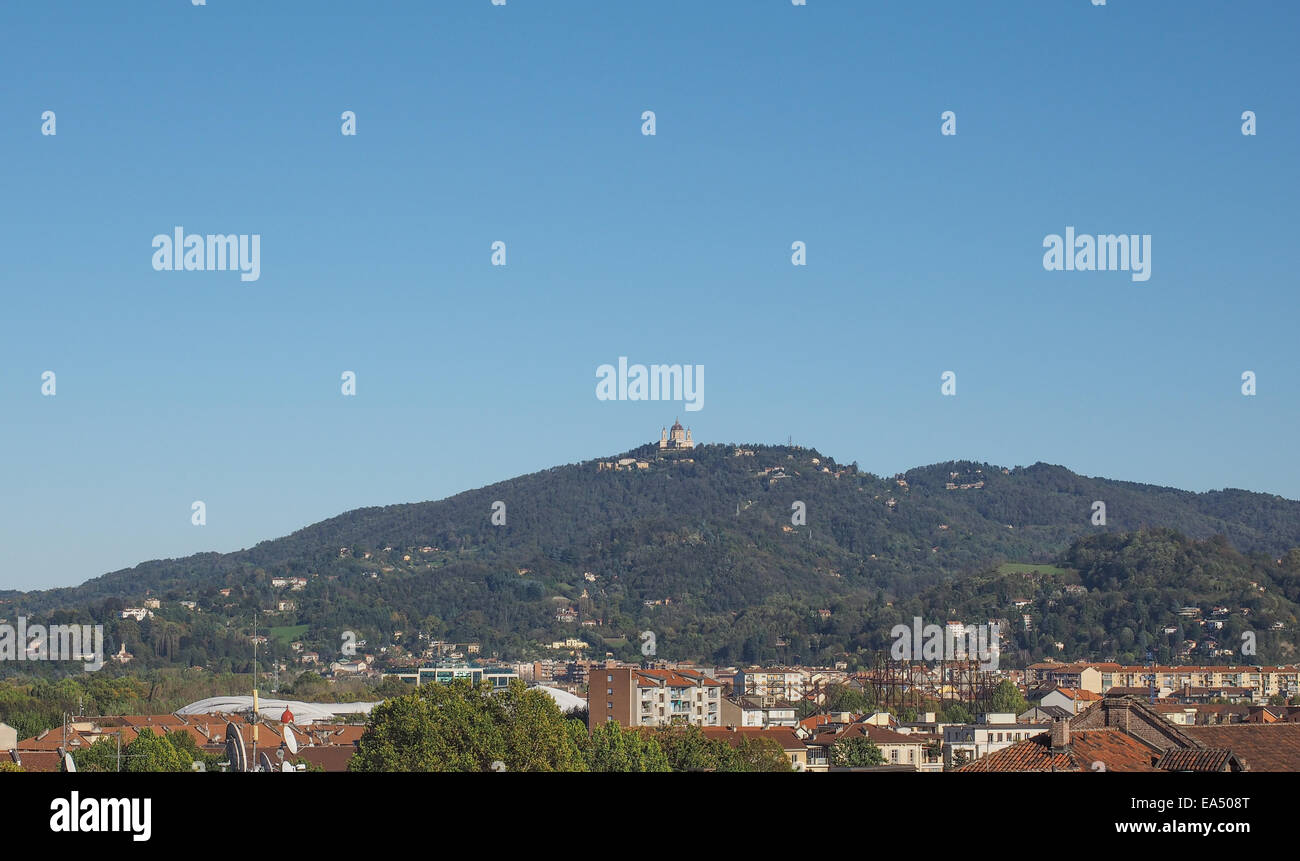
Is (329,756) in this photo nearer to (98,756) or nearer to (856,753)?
(98,756)

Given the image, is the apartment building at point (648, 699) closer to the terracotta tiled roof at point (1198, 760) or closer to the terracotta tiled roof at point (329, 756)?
the terracotta tiled roof at point (329, 756)

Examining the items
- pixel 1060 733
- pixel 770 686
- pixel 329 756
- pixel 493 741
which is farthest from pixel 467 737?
pixel 770 686

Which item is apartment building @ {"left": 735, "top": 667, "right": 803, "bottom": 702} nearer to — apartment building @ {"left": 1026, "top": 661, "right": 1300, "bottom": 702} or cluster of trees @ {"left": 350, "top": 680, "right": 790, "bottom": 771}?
apartment building @ {"left": 1026, "top": 661, "right": 1300, "bottom": 702}

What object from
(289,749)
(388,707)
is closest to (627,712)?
(289,749)

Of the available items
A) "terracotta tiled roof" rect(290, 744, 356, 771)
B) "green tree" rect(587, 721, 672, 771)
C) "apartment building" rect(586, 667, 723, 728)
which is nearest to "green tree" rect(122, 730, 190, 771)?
"terracotta tiled roof" rect(290, 744, 356, 771)

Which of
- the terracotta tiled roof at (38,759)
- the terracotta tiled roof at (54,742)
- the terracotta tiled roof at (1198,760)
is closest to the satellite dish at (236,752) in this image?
the terracotta tiled roof at (38,759)
